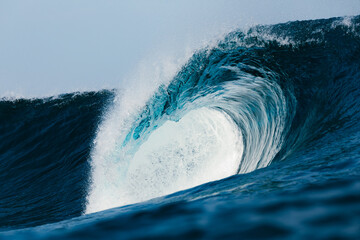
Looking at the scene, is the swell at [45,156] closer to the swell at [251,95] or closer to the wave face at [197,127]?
the wave face at [197,127]

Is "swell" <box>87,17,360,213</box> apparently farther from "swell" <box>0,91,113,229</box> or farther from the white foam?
"swell" <box>0,91,113,229</box>

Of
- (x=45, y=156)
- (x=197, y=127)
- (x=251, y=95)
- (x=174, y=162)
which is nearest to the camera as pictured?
(x=251, y=95)

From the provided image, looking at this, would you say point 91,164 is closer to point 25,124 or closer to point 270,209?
point 25,124

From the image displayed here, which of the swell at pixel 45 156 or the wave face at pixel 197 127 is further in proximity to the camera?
the swell at pixel 45 156

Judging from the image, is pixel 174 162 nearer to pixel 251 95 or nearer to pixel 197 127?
pixel 197 127

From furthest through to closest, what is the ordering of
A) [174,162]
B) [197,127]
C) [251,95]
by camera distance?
[197,127]
[174,162]
[251,95]

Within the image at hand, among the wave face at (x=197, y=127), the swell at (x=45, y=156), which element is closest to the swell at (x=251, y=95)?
the wave face at (x=197, y=127)

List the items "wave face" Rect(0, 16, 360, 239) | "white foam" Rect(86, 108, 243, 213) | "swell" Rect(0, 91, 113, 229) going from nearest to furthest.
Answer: "wave face" Rect(0, 16, 360, 239) < "swell" Rect(0, 91, 113, 229) < "white foam" Rect(86, 108, 243, 213)

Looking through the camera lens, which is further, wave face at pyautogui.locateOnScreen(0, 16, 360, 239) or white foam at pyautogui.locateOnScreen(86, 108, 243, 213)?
white foam at pyautogui.locateOnScreen(86, 108, 243, 213)

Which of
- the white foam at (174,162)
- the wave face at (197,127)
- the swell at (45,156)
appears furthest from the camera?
the white foam at (174,162)

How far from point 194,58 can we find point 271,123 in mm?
2225

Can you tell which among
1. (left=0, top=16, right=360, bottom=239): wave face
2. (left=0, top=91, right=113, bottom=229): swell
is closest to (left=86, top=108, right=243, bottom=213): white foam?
(left=0, top=16, right=360, bottom=239): wave face

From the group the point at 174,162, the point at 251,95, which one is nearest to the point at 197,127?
the point at 174,162

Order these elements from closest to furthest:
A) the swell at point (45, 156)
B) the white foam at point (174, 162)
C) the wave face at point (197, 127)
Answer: the wave face at point (197, 127) → the swell at point (45, 156) → the white foam at point (174, 162)
